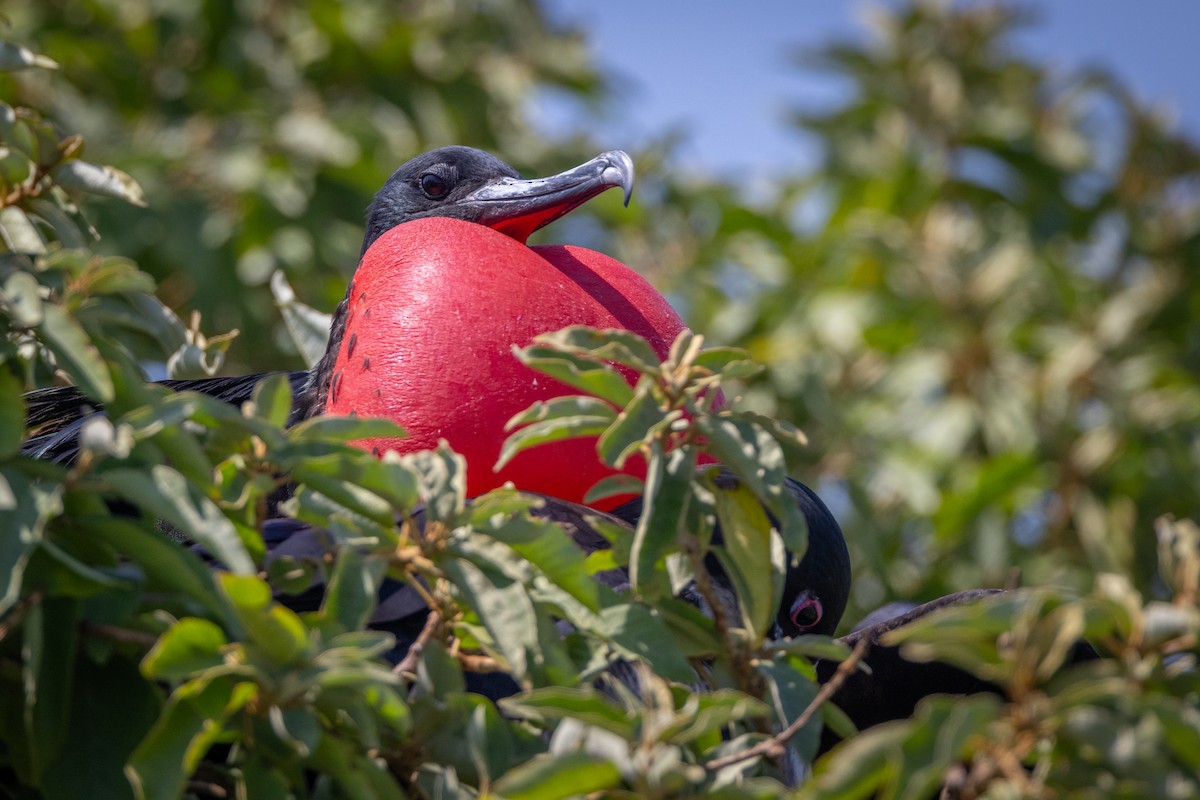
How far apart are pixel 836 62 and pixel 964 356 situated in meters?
1.18

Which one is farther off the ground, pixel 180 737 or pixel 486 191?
pixel 486 191

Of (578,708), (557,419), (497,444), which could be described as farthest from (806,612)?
(578,708)

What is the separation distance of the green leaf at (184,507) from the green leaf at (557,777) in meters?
0.22

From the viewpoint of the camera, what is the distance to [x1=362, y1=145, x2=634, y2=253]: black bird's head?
1.82m

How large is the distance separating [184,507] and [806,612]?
36.5 inches

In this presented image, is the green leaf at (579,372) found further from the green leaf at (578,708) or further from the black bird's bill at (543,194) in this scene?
the black bird's bill at (543,194)

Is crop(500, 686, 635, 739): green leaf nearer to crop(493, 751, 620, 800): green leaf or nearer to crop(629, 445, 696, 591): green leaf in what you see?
crop(493, 751, 620, 800): green leaf

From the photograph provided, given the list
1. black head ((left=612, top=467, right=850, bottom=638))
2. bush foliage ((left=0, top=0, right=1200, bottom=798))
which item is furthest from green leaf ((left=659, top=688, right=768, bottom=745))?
black head ((left=612, top=467, right=850, bottom=638))

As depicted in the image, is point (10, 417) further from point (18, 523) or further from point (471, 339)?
point (471, 339)

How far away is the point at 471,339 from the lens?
1485mm

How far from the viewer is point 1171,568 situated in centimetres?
87

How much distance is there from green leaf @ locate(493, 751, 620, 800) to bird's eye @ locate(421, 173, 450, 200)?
138 cm

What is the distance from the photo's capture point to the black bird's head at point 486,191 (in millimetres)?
1824

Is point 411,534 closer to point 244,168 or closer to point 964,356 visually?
point 244,168
